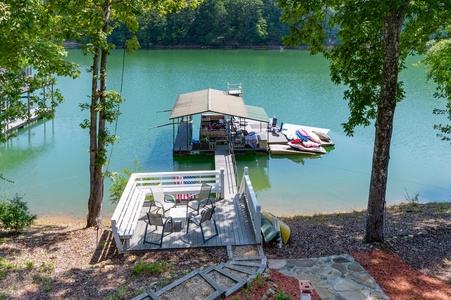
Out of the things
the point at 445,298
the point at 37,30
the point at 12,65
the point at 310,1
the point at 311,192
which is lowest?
the point at 311,192

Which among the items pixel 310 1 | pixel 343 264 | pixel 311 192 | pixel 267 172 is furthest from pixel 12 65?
pixel 267 172

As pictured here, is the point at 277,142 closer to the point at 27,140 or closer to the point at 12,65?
the point at 27,140

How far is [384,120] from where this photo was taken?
645 cm

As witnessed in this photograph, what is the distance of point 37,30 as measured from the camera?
6367 mm

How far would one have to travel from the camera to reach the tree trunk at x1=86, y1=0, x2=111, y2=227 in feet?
27.9

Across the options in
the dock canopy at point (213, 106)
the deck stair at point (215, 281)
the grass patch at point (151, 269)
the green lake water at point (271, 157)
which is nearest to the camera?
the deck stair at point (215, 281)

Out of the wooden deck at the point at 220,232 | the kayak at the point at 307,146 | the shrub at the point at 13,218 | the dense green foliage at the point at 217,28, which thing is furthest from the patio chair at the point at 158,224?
the dense green foliage at the point at 217,28

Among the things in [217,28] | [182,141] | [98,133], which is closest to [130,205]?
[98,133]

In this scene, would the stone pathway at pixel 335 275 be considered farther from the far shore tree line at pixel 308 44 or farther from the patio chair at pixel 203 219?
the patio chair at pixel 203 219

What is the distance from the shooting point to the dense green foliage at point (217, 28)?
215 ft

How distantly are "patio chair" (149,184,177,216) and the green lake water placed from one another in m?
3.92

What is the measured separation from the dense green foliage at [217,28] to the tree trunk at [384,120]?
61068mm

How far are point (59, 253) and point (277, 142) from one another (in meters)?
13.3

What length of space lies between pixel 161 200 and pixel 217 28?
61298mm
